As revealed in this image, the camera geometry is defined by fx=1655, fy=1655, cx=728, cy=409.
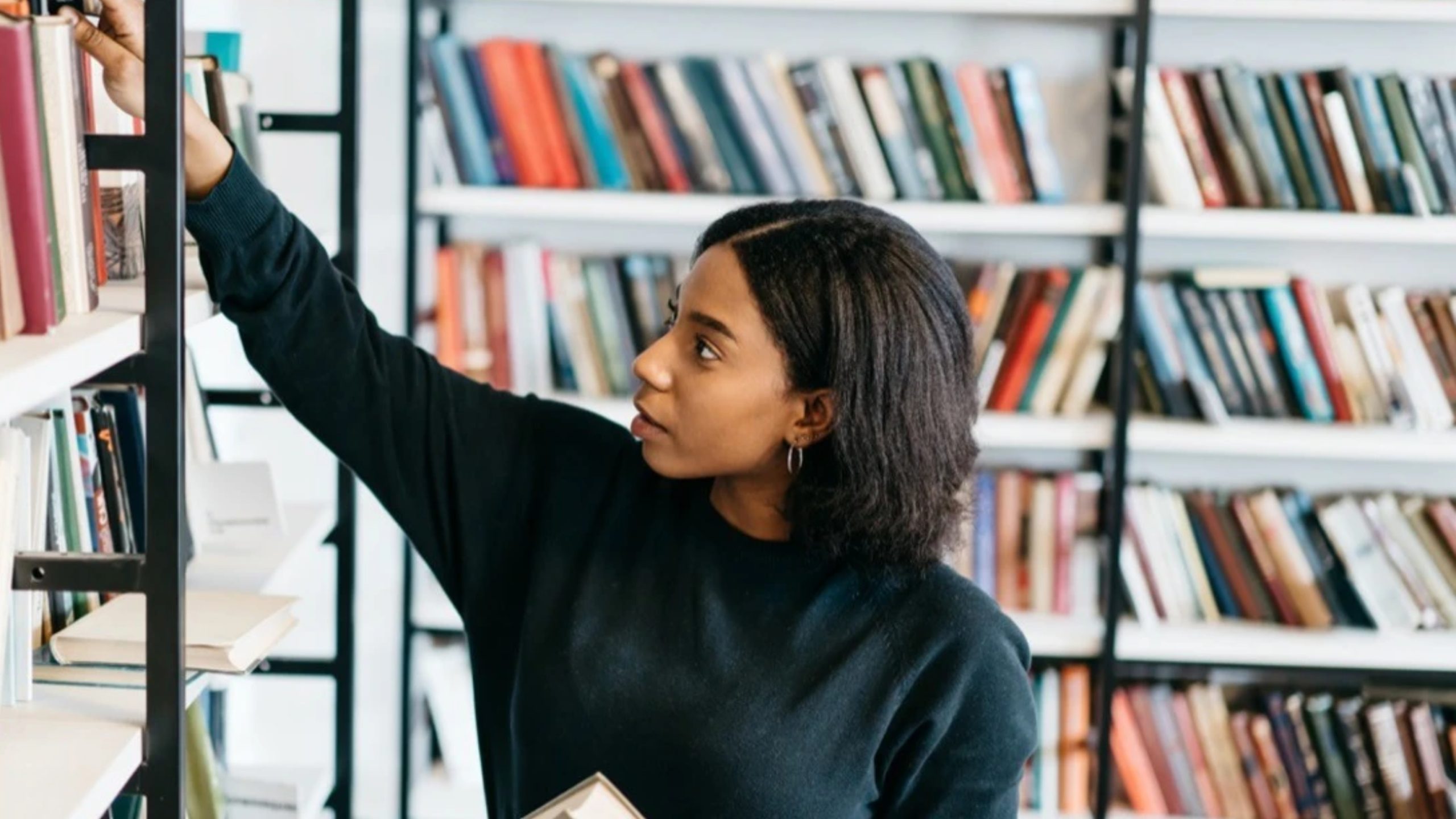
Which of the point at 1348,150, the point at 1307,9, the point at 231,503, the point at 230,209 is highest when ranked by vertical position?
the point at 1307,9

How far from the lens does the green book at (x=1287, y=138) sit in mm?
2566

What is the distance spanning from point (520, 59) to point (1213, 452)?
1.31 m

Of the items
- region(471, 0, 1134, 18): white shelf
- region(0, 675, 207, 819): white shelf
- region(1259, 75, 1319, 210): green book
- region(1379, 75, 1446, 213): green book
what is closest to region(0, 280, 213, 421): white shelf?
region(0, 675, 207, 819): white shelf

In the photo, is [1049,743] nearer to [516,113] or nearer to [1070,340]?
[1070,340]

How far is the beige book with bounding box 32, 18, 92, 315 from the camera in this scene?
104cm

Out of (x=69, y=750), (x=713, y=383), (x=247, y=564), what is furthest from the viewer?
(x=247, y=564)

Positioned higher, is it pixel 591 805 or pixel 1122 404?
pixel 1122 404

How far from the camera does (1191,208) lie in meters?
2.57

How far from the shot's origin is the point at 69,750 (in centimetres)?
112

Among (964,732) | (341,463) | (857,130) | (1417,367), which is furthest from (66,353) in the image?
(1417,367)

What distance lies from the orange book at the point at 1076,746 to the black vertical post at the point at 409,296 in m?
1.08

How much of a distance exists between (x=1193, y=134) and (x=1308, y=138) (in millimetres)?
177

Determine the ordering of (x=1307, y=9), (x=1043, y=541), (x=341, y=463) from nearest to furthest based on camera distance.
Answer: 1. (x=341, y=463)
2. (x=1307, y=9)
3. (x=1043, y=541)

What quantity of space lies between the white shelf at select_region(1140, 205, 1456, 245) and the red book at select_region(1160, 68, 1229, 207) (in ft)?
0.15
